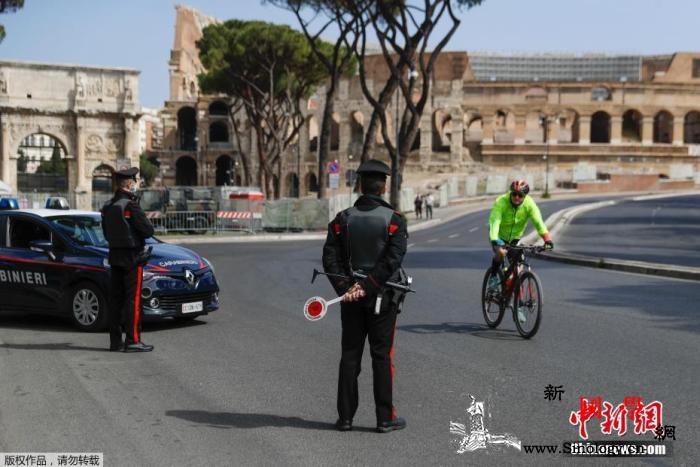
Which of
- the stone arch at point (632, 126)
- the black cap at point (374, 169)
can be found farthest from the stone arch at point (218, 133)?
the black cap at point (374, 169)

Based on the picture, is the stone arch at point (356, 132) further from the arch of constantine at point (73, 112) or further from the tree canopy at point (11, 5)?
the tree canopy at point (11, 5)

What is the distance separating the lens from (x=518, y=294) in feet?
30.0

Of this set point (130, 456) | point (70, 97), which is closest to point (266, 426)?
point (130, 456)

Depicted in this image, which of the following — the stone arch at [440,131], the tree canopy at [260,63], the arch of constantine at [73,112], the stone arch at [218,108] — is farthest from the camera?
the stone arch at [218,108]

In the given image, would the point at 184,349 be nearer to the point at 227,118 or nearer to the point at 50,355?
the point at 50,355

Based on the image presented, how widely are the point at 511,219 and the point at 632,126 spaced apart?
82.8 meters

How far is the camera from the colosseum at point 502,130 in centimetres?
8000

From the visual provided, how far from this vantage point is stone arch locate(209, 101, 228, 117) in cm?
9050

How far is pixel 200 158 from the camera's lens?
3489 inches

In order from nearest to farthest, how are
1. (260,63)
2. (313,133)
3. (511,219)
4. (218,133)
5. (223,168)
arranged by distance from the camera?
(511,219) → (260,63) → (223,168) → (313,133) → (218,133)

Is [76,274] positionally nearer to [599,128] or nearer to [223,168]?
[223,168]

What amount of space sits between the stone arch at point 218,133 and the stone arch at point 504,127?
27049 mm

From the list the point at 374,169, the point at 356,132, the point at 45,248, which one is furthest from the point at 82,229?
the point at 356,132

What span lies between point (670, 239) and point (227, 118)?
66.4 metres
